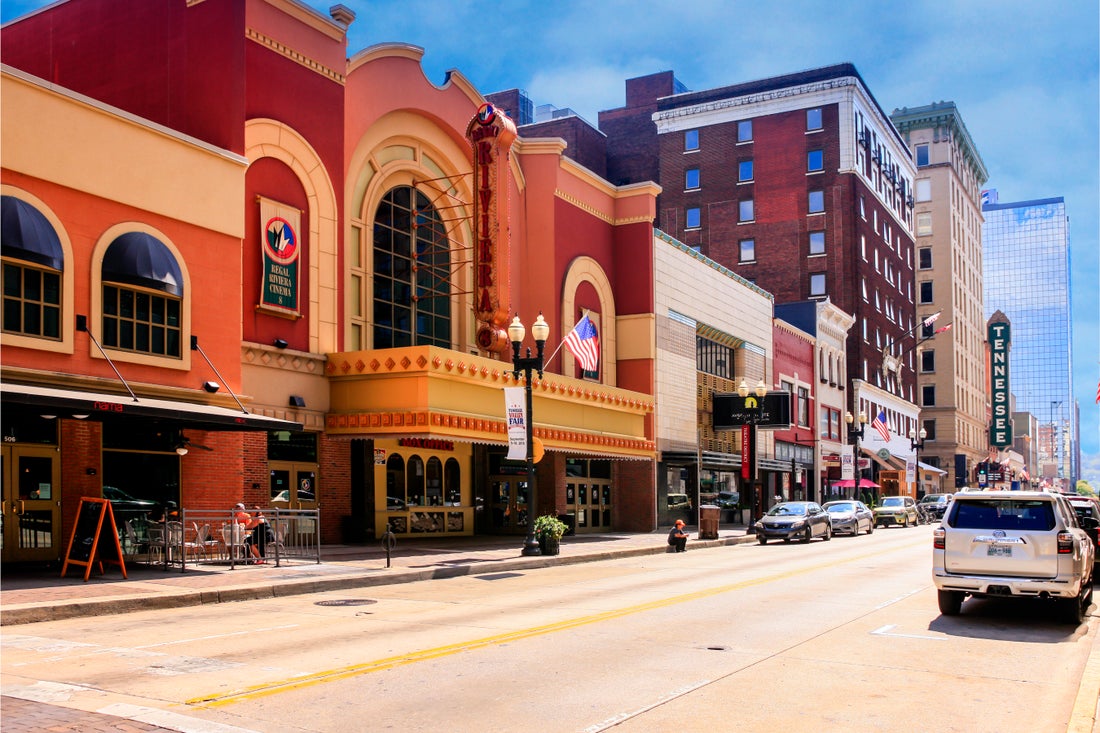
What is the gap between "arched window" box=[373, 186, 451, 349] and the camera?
1188 inches

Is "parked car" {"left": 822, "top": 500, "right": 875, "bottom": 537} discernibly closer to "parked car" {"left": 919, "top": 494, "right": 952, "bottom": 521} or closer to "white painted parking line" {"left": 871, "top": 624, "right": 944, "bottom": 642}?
"parked car" {"left": 919, "top": 494, "right": 952, "bottom": 521}

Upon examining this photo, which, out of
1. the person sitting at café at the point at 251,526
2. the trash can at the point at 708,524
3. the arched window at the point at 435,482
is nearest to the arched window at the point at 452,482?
the arched window at the point at 435,482

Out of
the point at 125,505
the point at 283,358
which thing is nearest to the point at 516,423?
the point at 283,358

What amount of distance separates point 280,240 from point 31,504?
8.95 m

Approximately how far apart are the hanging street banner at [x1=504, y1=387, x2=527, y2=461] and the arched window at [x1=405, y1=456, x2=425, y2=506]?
219 inches

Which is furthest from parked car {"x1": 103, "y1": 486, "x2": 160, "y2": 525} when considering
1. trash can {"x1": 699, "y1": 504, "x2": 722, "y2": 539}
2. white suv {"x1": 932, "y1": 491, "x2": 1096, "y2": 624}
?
trash can {"x1": 699, "y1": 504, "x2": 722, "y2": 539}

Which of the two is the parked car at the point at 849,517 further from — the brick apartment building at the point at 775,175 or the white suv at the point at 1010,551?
the brick apartment building at the point at 775,175

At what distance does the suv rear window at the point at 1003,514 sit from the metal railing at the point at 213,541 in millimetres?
12513

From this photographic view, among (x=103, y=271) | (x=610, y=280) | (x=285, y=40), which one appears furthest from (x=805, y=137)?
(x=103, y=271)

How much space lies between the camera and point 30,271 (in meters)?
19.0

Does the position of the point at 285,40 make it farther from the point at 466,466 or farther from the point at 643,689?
the point at 643,689

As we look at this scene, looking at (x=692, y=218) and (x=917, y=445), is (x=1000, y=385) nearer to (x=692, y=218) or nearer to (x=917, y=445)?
(x=917, y=445)

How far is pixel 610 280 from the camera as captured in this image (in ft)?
135

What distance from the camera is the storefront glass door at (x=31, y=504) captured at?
19.0m
